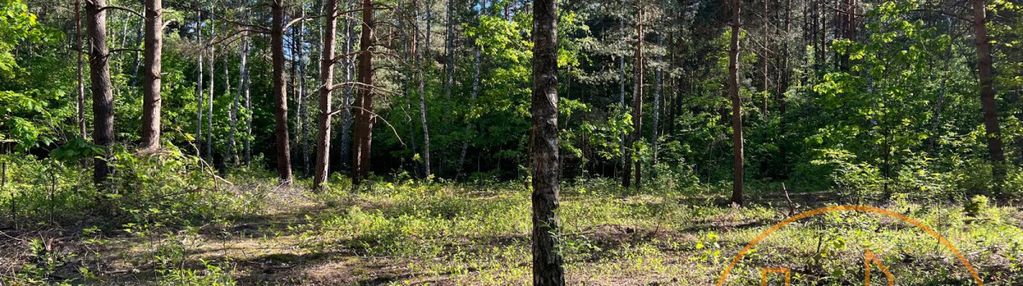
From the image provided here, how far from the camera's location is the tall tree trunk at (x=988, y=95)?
1304cm

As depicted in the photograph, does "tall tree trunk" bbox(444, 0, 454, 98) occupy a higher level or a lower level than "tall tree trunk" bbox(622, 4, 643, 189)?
higher

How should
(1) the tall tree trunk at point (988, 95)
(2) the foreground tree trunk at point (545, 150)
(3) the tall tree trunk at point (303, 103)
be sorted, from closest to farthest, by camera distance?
(2) the foreground tree trunk at point (545, 150) → (1) the tall tree trunk at point (988, 95) → (3) the tall tree trunk at point (303, 103)

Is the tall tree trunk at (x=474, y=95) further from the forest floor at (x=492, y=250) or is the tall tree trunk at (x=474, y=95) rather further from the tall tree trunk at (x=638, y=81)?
the forest floor at (x=492, y=250)

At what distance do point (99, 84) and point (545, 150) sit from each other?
27.5 feet

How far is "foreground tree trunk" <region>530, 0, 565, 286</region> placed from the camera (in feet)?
15.4

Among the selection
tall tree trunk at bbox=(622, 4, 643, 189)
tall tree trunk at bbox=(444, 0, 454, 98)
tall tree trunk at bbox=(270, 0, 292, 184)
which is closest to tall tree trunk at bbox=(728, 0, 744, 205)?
tall tree trunk at bbox=(622, 4, 643, 189)

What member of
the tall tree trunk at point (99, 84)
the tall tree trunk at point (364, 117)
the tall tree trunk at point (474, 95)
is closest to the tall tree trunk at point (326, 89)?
the tall tree trunk at point (364, 117)

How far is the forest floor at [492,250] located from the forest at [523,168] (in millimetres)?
52

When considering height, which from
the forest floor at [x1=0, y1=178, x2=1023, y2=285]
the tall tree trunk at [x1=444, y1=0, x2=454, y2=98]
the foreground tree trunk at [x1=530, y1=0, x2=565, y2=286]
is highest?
the tall tree trunk at [x1=444, y1=0, x2=454, y2=98]

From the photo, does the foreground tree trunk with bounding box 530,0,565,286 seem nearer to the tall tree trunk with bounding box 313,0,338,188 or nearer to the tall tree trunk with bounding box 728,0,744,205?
the tall tree trunk with bounding box 313,0,338,188

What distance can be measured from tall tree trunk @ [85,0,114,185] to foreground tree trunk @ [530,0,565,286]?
788 centimetres

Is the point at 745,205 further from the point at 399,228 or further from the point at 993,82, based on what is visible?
the point at 399,228

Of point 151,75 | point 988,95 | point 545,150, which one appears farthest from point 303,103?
point 988,95

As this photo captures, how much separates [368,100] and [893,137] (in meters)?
13.4
